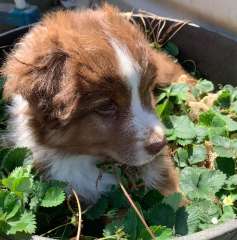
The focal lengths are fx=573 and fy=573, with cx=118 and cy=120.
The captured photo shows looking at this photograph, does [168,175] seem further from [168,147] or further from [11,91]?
[11,91]

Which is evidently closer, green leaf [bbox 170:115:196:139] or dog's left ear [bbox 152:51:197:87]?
green leaf [bbox 170:115:196:139]

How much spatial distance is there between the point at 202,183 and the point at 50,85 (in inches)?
28.2

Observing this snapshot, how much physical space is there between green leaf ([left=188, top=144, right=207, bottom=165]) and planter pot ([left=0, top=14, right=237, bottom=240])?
0.65m

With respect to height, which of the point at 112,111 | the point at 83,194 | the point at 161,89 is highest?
the point at 112,111

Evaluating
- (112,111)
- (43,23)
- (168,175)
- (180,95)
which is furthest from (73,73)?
(180,95)

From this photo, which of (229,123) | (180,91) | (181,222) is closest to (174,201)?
(181,222)

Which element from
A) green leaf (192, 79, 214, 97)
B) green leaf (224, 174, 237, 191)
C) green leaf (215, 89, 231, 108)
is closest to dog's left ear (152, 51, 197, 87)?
green leaf (192, 79, 214, 97)

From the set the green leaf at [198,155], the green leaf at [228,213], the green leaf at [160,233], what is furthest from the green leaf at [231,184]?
the green leaf at [160,233]

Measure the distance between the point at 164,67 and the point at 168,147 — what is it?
0.51m

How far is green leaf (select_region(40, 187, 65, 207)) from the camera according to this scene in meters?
1.91

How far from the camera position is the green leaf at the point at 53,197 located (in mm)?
1906

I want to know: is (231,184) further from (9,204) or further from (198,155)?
(9,204)

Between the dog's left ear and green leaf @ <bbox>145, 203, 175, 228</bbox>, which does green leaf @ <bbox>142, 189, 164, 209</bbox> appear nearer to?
green leaf @ <bbox>145, 203, 175, 228</bbox>

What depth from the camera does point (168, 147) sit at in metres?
2.52
